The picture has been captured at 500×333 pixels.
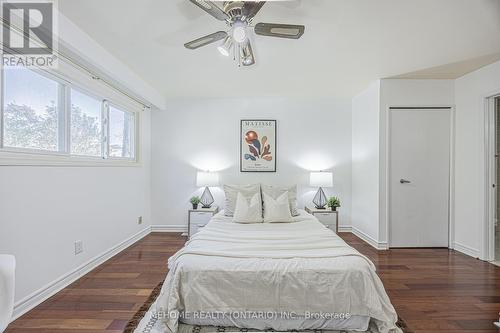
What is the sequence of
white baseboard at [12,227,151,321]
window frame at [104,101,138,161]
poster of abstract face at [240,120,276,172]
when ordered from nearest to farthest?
1. white baseboard at [12,227,151,321]
2. window frame at [104,101,138,161]
3. poster of abstract face at [240,120,276,172]

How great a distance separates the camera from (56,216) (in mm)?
2564

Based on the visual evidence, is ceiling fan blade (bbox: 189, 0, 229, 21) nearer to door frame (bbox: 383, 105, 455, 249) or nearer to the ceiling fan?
the ceiling fan

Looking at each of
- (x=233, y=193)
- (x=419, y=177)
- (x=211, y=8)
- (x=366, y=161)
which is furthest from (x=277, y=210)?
(x=211, y=8)

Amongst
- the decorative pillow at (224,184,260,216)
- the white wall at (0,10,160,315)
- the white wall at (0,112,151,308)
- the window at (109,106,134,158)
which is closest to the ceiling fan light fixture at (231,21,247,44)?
the white wall at (0,10,160,315)

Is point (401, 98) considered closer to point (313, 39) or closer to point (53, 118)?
point (313, 39)

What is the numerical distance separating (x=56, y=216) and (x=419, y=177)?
4.54 m

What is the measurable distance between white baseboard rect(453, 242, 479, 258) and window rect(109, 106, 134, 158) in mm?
5050

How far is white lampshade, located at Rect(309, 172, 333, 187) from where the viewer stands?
14.3ft

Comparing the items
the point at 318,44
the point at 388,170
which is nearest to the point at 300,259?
the point at 318,44

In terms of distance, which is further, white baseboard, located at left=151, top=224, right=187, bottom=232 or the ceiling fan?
white baseboard, located at left=151, top=224, right=187, bottom=232

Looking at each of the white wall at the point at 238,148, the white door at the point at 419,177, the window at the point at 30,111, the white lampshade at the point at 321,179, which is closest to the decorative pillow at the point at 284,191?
the white lampshade at the point at 321,179

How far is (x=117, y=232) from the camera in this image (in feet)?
12.1

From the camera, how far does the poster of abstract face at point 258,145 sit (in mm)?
4789

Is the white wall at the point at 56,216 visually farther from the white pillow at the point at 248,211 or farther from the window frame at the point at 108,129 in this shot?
the white pillow at the point at 248,211
